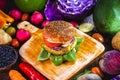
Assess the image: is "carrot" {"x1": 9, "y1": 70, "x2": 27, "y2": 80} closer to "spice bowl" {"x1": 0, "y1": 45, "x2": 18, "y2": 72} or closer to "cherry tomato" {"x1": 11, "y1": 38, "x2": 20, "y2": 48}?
"spice bowl" {"x1": 0, "y1": 45, "x2": 18, "y2": 72}

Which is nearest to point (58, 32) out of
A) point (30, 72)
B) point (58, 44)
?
point (58, 44)

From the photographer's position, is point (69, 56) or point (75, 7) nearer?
point (69, 56)

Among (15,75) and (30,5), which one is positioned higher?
(30,5)

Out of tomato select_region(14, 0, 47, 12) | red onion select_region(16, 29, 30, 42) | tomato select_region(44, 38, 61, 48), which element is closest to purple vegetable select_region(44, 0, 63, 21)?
tomato select_region(14, 0, 47, 12)

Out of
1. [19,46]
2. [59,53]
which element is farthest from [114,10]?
[19,46]

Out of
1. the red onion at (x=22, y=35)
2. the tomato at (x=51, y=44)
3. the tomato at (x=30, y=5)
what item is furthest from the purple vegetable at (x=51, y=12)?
the tomato at (x=51, y=44)

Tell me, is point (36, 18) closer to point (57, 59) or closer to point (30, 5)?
point (30, 5)
